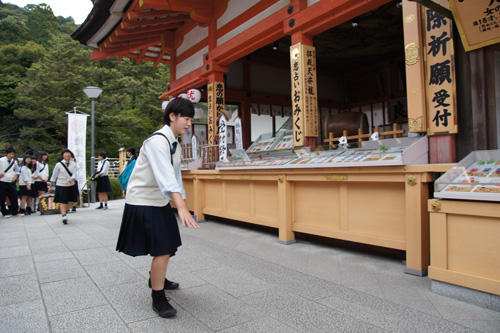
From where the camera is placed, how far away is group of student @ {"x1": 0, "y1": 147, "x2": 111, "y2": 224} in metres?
7.88

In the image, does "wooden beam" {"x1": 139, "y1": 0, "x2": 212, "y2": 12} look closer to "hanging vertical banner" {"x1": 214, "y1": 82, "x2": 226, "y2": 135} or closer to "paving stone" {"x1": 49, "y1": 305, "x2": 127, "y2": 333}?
"hanging vertical banner" {"x1": 214, "y1": 82, "x2": 226, "y2": 135}

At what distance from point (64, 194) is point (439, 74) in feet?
26.4

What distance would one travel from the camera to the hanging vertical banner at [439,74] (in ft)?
12.0

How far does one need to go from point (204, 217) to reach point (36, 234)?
350 cm

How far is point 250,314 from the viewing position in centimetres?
262

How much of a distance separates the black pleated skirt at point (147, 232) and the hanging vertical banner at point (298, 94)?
3739mm

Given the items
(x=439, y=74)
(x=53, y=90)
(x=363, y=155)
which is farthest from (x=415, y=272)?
(x=53, y=90)

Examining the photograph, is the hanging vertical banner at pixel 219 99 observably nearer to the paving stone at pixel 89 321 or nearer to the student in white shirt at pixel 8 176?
the student in white shirt at pixel 8 176

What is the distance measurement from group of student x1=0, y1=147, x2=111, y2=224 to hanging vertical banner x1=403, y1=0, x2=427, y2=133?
293 inches

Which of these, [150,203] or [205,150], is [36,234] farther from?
[150,203]

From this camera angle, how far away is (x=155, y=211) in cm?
267

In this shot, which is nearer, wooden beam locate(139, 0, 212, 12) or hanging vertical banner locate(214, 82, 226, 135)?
wooden beam locate(139, 0, 212, 12)

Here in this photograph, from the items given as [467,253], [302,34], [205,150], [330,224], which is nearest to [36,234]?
[205,150]

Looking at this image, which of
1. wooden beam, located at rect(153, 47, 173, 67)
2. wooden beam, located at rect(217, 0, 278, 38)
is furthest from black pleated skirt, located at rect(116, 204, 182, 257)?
→ wooden beam, located at rect(153, 47, 173, 67)
